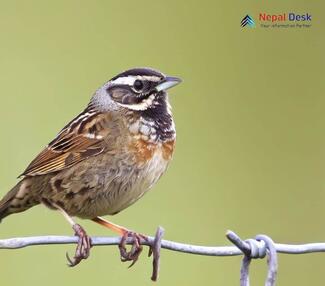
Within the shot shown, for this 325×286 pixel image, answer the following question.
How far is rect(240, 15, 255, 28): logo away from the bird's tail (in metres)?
3.15

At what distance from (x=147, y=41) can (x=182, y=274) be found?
184 cm

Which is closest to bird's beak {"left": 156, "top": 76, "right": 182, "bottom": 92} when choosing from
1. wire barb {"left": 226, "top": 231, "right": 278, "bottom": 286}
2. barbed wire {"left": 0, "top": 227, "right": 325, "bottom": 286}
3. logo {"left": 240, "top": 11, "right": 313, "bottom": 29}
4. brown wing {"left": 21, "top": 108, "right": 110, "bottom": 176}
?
brown wing {"left": 21, "top": 108, "right": 110, "bottom": 176}

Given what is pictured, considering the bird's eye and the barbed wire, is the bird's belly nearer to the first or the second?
the bird's eye

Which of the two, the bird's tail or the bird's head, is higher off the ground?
the bird's head

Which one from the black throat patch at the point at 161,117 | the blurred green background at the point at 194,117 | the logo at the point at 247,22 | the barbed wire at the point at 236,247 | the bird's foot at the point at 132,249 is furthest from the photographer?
the logo at the point at 247,22

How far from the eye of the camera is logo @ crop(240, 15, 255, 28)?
7348mm

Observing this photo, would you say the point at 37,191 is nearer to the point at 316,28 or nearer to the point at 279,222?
the point at 279,222

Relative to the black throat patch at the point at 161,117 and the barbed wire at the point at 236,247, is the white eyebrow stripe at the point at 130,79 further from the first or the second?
the barbed wire at the point at 236,247

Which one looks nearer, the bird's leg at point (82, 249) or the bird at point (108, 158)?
the bird's leg at point (82, 249)

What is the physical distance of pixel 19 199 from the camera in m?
4.66

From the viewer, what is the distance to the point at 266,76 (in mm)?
7195

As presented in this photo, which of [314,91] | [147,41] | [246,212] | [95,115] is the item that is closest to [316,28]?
[314,91]

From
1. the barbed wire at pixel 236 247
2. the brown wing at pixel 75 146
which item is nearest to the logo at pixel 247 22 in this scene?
the brown wing at pixel 75 146

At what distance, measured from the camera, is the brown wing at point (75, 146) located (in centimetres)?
449
